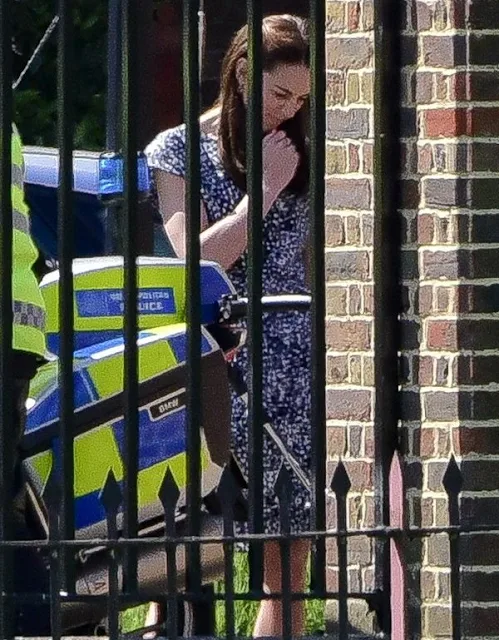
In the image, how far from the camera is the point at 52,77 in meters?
13.8

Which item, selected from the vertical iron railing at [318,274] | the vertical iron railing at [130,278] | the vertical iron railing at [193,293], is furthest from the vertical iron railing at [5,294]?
the vertical iron railing at [318,274]

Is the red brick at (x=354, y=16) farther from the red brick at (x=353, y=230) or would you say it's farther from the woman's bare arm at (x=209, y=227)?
the woman's bare arm at (x=209, y=227)

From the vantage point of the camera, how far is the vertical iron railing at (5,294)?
3826 millimetres

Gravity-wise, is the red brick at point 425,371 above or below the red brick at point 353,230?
below

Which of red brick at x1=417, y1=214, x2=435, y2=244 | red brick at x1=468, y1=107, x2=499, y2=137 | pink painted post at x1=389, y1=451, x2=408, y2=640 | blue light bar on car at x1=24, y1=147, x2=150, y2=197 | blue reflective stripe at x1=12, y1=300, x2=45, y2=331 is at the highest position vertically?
blue light bar on car at x1=24, y1=147, x2=150, y2=197

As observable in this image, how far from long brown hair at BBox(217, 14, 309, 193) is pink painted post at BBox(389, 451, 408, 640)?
151 centimetres

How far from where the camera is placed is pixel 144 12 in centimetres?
763

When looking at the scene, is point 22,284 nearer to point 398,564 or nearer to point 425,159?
point 425,159

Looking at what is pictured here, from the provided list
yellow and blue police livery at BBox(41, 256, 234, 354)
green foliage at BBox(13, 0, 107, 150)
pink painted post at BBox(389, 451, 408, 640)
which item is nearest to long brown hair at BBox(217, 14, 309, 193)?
yellow and blue police livery at BBox(41, 256, 234, 354)

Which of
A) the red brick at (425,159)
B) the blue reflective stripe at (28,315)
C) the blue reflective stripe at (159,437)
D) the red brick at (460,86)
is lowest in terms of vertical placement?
the blue reflective stripe at (159,437)

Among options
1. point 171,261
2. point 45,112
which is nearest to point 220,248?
point 171,261

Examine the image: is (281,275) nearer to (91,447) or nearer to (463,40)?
(91,447)

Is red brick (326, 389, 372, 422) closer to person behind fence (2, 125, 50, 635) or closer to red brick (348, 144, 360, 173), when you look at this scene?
red brick (348, 144, 360, 173)

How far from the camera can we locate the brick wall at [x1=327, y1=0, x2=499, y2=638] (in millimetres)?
3928
